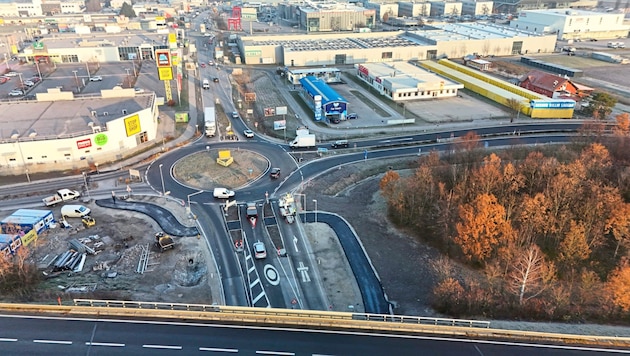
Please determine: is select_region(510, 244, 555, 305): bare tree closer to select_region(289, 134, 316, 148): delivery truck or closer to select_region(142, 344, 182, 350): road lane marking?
select_region(142, 344, 182, 350): road lane marking

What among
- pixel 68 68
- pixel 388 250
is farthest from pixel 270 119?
pixel 68 68

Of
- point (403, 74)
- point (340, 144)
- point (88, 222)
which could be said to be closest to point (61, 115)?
point (88, 222)

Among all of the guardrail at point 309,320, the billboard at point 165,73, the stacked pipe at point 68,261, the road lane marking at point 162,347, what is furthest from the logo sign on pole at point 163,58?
the road lane marking at point 162,347

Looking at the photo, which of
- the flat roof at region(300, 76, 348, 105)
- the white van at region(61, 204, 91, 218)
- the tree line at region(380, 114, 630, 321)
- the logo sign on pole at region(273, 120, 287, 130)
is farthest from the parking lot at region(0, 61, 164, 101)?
the tree line at region(380, 114, 630, 321)

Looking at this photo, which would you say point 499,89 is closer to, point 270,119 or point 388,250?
point 270,119

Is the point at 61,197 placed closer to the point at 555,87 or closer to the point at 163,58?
the point at 163,58
